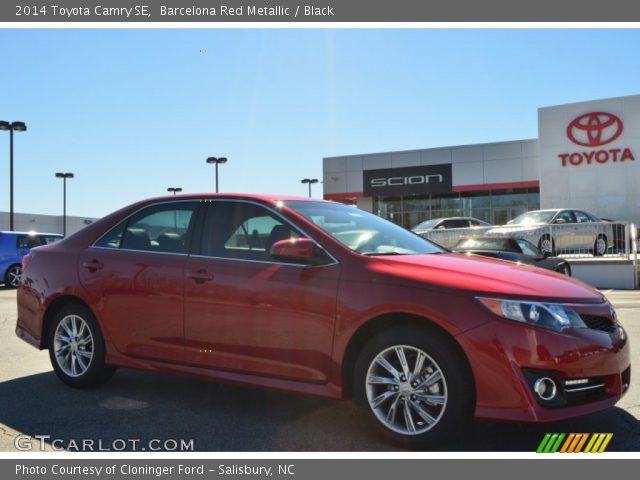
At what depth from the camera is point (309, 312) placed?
407 cm

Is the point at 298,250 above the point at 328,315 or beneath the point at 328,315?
above

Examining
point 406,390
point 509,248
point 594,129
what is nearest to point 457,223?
point 594,129

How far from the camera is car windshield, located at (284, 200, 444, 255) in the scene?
14.4 ft

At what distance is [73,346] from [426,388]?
10.5ft

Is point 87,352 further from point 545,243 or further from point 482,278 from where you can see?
point 545,243

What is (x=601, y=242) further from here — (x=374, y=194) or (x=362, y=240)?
(x=374, y=194)

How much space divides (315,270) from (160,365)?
1.56 metres

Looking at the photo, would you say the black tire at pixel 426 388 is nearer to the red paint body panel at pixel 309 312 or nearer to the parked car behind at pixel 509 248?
the red paint body panel at pixel 309 312

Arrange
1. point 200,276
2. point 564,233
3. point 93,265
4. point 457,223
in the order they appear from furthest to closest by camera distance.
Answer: point 457,223
point 564,233
point 93,265
point 200,276

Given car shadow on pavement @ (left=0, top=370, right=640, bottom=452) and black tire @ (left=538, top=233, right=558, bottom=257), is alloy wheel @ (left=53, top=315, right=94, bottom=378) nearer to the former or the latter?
car shadow on pavement @ (left=0, top=370, right=640, bottom=452)

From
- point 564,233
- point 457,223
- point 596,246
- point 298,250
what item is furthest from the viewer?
point 457,223

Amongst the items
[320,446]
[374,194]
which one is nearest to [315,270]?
[320,446]

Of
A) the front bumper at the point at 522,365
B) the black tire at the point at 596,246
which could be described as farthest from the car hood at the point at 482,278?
the black tire at the point at 596,246

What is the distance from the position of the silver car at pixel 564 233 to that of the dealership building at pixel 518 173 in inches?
428
